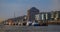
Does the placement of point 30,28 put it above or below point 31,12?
below

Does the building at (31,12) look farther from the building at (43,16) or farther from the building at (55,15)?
the building at (55,15)

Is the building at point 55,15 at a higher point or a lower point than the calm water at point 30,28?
higher

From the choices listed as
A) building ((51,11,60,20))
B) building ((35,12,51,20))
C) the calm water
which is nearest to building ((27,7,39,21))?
building ((35,12,51,20))

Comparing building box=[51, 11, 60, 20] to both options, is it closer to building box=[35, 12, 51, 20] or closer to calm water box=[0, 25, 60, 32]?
building box=[35, 12, 51, 20]

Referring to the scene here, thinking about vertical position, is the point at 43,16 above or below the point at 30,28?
above

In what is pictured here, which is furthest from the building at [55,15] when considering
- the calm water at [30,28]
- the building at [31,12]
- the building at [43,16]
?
the building at [31,12]

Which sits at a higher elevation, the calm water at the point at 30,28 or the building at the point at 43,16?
the building at the point at 43,16

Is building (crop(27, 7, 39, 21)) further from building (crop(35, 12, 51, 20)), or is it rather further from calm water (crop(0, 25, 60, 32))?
calm water (crop(0, 25, 60, 32))

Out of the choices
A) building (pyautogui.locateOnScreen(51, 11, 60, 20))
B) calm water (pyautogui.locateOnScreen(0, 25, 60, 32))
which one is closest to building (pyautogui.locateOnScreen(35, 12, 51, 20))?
building (pyautogui.locateOnScreen(51, 11, 60, 20))

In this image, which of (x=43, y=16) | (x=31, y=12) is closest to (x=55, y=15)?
(x=43, y=16)

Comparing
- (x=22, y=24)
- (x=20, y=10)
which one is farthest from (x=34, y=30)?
(x=20, y=10)

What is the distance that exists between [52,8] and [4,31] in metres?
1.12

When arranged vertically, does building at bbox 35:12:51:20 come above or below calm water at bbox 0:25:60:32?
above

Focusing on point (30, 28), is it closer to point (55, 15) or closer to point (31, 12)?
point (31, 12)
